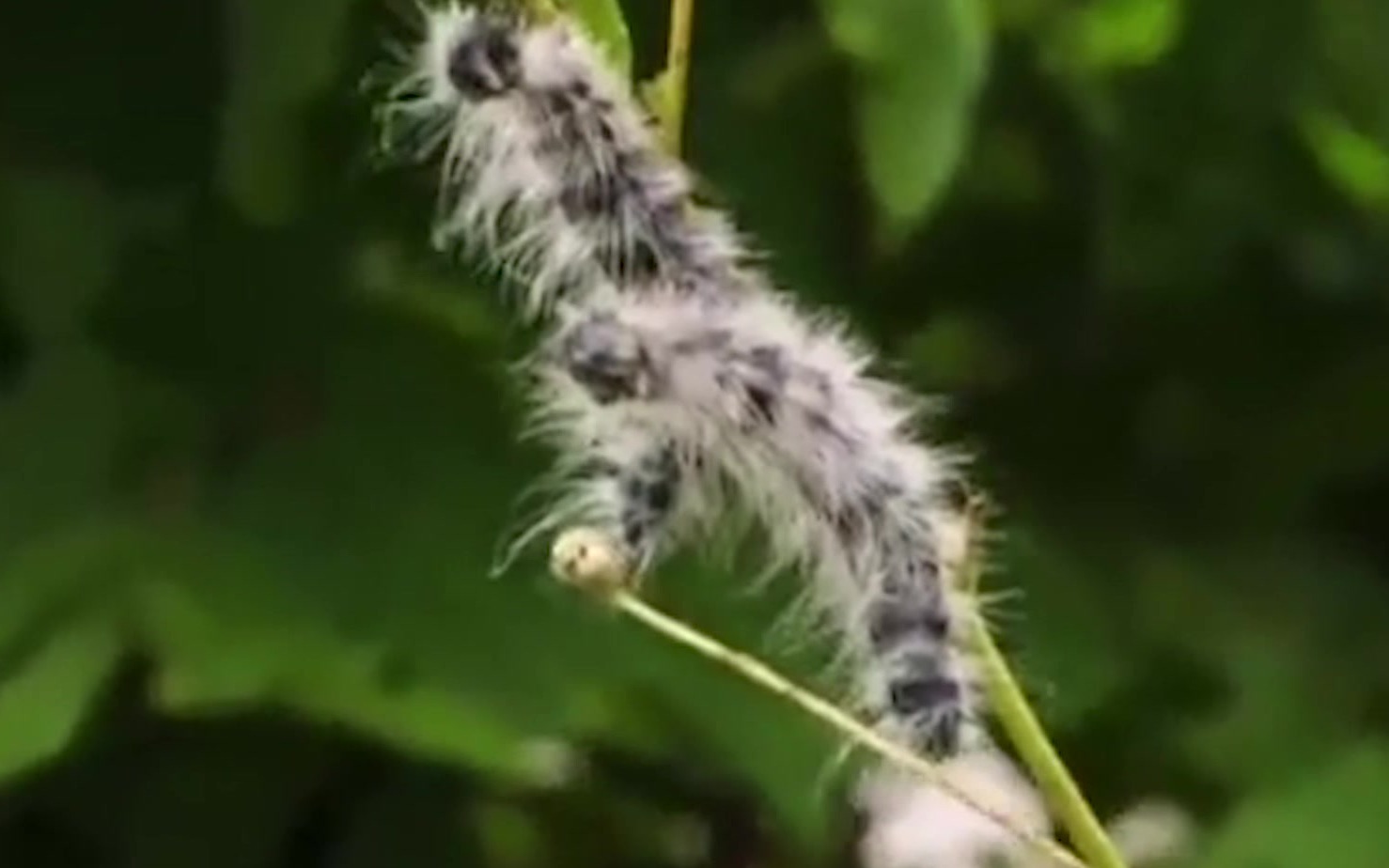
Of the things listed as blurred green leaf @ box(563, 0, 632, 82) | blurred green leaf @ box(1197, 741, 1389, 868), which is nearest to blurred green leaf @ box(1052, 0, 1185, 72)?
blurred green leaf @ box(1197, 741, 1389, 868)

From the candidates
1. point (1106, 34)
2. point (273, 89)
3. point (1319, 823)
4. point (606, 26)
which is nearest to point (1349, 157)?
point (1106, 34)

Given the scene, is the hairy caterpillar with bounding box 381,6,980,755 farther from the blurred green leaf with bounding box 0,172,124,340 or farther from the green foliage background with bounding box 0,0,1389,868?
the blurred green leaf with bounding box 0,172,124,340

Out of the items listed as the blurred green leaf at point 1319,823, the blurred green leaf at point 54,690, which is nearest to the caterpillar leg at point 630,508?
the blurred green leaf at point 54,690

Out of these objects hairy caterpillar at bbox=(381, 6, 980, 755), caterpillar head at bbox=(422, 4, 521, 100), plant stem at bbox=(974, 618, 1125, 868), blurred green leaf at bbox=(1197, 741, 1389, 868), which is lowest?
blurred green leaf at bbox=(1197, 741, 1389, 868)

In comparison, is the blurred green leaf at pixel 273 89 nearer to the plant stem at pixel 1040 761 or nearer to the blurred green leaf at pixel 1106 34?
the blurred green leaf at pixel 1106 34

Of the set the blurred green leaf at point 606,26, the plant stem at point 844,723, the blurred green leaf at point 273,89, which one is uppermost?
the blurred green leaf at point 606,26

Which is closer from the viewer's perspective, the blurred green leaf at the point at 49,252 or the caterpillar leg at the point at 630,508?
the caterpillar leg at the point at 630,508

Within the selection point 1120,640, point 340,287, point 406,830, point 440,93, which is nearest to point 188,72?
point 340,287
